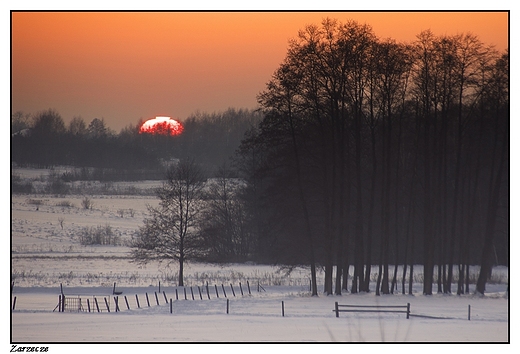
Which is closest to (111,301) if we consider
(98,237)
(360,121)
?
(360,121)

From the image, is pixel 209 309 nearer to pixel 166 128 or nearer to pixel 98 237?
pixel 98 237

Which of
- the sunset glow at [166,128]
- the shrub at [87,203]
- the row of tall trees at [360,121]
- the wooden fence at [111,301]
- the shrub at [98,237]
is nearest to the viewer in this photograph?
the wooden fence at [111,301]

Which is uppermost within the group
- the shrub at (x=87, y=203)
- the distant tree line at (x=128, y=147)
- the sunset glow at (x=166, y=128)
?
the sunset glow at (x=166, y=128)

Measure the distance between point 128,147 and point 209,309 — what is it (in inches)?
2483

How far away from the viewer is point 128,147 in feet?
319

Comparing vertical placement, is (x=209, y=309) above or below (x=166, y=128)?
below

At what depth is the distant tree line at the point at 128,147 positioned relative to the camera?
258 feet

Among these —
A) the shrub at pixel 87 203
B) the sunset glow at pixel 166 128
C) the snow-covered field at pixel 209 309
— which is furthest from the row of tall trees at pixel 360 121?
the shrub at pixel 87 203

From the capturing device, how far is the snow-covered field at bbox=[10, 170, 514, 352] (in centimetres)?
2720

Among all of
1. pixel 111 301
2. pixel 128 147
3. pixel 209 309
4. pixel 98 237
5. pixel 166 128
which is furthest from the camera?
pixel 128 147

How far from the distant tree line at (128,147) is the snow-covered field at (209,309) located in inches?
543

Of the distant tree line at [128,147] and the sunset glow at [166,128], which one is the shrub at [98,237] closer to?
the distant tree line at [128,147]

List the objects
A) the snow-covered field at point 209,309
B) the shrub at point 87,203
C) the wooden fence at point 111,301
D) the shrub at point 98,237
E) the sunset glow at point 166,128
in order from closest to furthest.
Result: the snow-covered field at point 209,309 < the wooden fence at point 111,301 < the shrub at point 98,237 < the sunset glow at point 166,128 < the shrub at point 87,203
